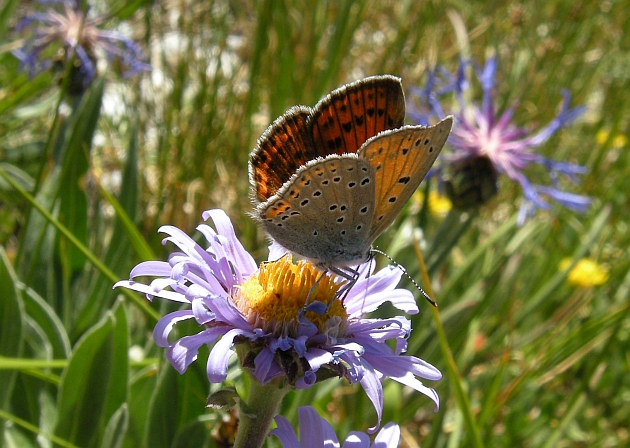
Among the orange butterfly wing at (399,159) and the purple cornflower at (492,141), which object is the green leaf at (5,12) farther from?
the orange butterfly wing at (399,159)

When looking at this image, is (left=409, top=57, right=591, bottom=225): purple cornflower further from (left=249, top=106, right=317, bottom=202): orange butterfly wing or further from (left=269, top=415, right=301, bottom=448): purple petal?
(left=269, top=415, right=301, bottom=448): purple petal

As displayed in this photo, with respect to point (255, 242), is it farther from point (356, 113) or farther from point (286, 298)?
point (286, 298)

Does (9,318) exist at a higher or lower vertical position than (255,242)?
higher

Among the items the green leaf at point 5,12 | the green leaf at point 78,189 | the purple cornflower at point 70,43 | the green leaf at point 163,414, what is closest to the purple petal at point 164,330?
the green leaf at point 163,414

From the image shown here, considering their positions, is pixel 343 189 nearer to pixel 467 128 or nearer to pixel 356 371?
pixel 356 371

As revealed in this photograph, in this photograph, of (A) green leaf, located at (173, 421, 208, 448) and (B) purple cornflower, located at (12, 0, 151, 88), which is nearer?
(A) green leaf, located at (173, 421, 208, 448)

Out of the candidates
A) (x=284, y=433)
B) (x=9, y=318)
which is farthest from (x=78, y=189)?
(x=284, y=433)

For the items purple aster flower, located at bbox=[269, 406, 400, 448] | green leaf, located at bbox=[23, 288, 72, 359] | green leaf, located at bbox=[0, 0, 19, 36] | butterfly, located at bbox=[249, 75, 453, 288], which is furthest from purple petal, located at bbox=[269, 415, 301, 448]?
green leaf, located at bbox=[0, 0, 19, 36]
